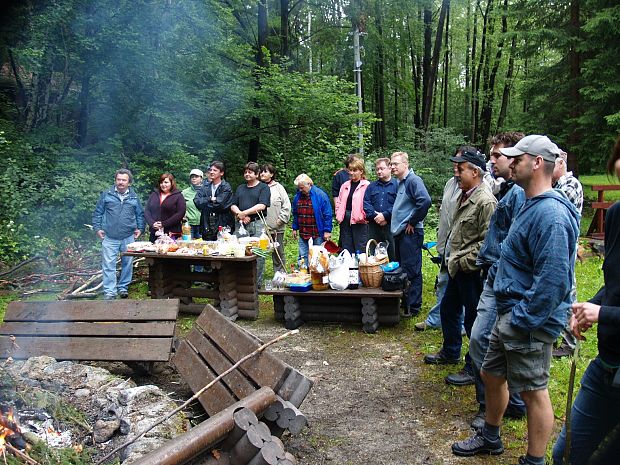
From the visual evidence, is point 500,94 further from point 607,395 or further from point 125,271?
point 607,395

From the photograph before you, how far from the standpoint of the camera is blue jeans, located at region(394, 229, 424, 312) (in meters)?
6.51

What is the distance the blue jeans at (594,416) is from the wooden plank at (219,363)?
1.94 meters

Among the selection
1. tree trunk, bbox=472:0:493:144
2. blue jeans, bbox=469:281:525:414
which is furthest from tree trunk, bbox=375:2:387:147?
blue jeans, bbox=469:281:525:414

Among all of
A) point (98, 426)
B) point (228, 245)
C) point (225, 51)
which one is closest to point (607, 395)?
point (98, 426)

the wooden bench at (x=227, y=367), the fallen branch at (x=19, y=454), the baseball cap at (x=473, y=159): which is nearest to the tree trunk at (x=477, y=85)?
the baseball cap at (x=473, y=159)

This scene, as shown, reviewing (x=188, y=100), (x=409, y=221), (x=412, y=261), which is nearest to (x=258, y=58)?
(x=188, y=100)

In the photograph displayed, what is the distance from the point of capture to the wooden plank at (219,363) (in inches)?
137

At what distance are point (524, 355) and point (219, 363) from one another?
220 centimetres

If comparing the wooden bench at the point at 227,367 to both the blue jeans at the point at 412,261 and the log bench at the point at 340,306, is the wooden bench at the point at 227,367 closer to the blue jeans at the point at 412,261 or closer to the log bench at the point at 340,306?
the log bench at the point at 340,306

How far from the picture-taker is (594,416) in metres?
2.21

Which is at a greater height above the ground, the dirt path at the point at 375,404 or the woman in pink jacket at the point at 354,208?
the woman in pink jacket at the point at 354,208

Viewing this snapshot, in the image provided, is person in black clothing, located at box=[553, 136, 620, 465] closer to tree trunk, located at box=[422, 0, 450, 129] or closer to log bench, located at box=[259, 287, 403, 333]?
log bench, located at box=[259, 287, 403, 333]

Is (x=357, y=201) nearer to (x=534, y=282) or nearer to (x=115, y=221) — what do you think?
(x=115, y=221)

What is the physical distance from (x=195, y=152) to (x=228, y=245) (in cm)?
760
